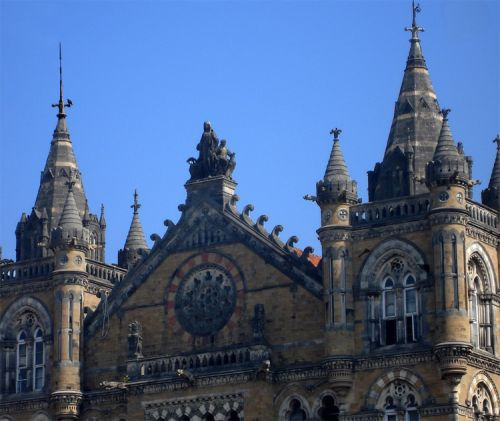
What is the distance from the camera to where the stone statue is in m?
71.8

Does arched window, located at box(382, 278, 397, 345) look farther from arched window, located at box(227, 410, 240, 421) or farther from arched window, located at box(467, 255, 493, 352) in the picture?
arched window, located at box(227, 410, 240, 421)

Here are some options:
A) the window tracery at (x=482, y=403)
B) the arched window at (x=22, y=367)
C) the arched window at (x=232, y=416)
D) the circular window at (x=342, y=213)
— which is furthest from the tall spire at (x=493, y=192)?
the arched window at (x=22, y=367)

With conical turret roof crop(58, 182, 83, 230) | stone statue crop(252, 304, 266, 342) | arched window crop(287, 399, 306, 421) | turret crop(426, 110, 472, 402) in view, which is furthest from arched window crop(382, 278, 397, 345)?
conical turret roof crop(58, 182, 83, 230)

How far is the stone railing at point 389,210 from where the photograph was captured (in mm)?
70125

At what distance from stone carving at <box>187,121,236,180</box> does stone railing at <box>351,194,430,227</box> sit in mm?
6500

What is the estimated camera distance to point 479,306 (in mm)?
70688

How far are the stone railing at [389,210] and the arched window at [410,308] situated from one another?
2427 mm

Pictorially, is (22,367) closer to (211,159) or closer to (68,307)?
(68,307)

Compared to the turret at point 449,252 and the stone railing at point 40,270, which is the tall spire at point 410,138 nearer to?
the turret at point 449,252

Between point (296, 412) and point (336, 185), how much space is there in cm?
879

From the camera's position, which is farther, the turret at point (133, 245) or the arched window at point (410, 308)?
the turret at point (133, 245)

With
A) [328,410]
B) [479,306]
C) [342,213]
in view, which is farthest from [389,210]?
[328,410]

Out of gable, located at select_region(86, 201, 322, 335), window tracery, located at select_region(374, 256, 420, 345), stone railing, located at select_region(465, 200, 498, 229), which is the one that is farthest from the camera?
gable, located at select_region(86, 201, 322, 335)

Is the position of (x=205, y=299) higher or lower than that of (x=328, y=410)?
higher
